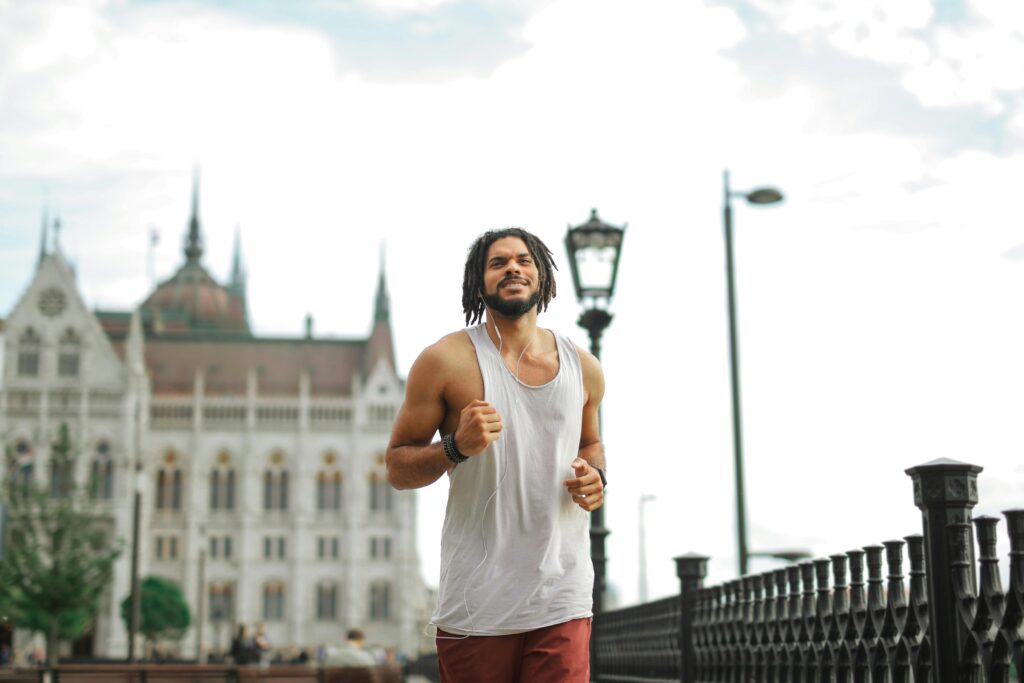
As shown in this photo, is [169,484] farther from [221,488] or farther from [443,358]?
[443,358]

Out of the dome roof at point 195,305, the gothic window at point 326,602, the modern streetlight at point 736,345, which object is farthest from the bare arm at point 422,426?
the dome roof at point 195,305

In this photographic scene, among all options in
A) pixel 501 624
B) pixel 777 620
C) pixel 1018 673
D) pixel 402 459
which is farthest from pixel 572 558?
pixel 777 620

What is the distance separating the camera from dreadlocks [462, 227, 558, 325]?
3686mm

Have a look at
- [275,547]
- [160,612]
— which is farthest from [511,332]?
[275,547]

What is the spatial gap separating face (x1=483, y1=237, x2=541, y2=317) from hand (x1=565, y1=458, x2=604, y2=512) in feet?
1.62

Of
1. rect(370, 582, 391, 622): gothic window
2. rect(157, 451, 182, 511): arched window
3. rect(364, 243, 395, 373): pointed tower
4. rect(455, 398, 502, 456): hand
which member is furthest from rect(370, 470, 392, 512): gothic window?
rect(455, 398, 502, 456): hand

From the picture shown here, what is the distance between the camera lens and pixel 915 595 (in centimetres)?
483

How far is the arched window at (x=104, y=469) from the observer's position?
86.6m

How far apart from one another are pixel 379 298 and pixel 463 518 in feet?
329

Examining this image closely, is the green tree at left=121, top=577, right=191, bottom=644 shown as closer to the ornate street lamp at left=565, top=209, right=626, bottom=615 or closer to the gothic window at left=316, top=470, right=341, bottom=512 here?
the gothic window at left=316, top=470, right=341, bottom=512

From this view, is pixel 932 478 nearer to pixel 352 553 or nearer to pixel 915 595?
pixel 915 595

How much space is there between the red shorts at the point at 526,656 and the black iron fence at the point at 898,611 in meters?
1.51

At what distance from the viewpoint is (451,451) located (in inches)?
132

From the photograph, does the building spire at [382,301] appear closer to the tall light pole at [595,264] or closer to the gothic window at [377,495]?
the gothic window at [377,495]
